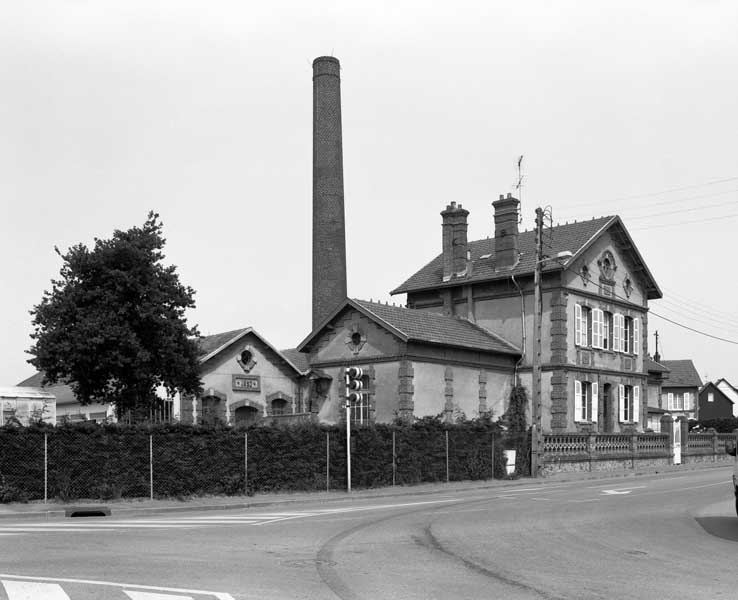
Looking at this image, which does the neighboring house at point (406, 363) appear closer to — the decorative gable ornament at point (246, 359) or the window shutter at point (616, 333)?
the decorative gable ornament at point (246, 359)

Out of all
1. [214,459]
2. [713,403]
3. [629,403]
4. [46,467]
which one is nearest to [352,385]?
[214,459]

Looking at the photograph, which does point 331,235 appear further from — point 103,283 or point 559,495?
point 559,495

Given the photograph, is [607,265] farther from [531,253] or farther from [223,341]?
[223,341]

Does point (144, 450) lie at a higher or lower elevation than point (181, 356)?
lower

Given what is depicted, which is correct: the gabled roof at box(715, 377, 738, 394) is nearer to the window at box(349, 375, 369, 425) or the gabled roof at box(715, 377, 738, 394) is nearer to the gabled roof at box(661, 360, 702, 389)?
the gabled roof at box(661, 360, 702, 389)

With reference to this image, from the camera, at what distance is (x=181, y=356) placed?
3212 centimetres

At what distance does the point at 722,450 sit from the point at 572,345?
13918 mm

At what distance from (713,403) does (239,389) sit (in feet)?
236

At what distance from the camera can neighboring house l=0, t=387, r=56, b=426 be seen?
30.6m

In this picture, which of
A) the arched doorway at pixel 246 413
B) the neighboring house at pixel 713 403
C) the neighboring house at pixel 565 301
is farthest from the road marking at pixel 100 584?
the neighboring house at pixel 713 403

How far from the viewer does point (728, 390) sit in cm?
10238

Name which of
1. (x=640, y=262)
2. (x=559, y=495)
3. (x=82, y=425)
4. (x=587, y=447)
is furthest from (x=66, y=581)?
(x=640, y=262)

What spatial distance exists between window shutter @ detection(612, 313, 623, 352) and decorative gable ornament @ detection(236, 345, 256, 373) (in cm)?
1628

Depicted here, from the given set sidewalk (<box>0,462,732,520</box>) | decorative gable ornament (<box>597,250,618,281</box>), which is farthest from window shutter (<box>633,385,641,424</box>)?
sidewalk (<box>0,462,732,520</box>)
